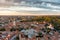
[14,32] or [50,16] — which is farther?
[50,16]

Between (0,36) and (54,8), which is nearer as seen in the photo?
(0,36)

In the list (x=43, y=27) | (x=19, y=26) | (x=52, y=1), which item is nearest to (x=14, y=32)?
(x=19, y=26)

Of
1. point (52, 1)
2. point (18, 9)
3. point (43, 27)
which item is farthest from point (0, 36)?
point (52, 1)

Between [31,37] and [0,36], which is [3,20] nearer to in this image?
[0,36]

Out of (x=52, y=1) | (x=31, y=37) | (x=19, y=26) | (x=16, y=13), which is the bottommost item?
(x=31, y=37)

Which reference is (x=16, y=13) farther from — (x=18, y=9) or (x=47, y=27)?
(x=47, y=27)

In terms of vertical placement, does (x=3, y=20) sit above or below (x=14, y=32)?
above
